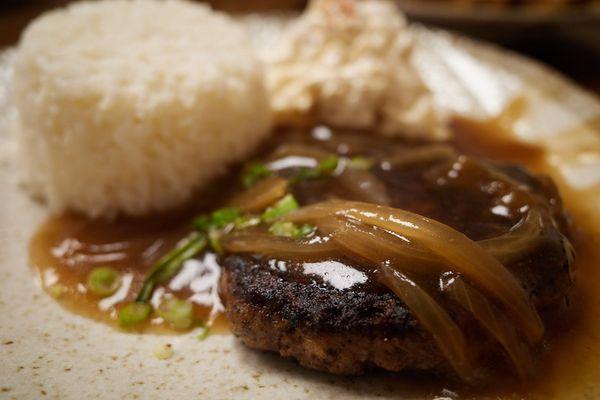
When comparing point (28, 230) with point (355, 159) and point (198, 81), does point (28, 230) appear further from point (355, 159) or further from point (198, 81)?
point (355, 159)

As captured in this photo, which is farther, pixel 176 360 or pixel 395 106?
pixel 395 106

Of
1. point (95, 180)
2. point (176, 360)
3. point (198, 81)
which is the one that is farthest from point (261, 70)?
point (176, 360)

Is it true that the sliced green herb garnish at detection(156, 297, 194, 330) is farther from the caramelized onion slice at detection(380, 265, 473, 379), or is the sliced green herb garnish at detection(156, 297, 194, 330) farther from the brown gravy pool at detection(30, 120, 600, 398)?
the caramelized onion slice at detection(380, 265, 473, 379)

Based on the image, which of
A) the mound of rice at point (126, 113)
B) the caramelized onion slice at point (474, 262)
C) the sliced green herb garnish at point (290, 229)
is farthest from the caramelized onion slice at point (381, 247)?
the mound of rice at point (126, 113)

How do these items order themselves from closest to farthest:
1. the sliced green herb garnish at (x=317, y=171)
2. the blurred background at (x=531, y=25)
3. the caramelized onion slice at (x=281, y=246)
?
the caramelized onion slice at (x=281, y=246) < the sliced green herb garnish at (x=317, y=171) < the blurred background at (x=531, y=25)

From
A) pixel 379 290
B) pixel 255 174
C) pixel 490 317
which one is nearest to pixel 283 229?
pixel 379 290

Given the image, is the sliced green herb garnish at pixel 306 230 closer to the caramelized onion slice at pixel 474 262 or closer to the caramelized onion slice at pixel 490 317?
the caramelized onion slice at pixel 474 262

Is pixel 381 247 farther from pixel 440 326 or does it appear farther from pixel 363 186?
pixel 363 186
